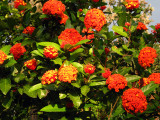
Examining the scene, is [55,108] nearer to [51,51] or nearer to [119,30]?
[51,51]

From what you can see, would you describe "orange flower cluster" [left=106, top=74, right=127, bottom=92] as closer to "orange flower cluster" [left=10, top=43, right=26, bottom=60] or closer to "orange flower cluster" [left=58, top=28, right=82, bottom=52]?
"orange flower cluster" [left=58, top=28, right=82, bottom=52]

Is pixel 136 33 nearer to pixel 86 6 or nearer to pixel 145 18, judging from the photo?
pixel 86 6

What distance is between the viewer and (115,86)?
7.03 feet

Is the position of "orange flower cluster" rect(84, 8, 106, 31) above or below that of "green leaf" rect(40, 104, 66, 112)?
above

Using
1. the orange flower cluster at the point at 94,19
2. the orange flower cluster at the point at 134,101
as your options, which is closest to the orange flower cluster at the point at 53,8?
the orange flower cluster at the point at 94,19

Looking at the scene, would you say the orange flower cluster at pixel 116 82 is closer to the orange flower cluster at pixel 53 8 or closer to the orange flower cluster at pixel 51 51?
the orange flower cluster at pixel 51 51

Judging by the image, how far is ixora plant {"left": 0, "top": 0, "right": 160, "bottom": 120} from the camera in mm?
2053

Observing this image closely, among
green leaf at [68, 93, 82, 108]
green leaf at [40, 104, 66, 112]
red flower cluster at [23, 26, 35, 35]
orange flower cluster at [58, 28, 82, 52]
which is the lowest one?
green leaf at [40, 104, 66, 112]

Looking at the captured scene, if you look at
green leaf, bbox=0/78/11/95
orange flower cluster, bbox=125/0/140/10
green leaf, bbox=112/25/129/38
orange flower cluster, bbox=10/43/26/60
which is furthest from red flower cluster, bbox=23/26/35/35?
orange flower cluster, bbox=125/0/140/10

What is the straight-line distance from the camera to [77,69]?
6.81ft

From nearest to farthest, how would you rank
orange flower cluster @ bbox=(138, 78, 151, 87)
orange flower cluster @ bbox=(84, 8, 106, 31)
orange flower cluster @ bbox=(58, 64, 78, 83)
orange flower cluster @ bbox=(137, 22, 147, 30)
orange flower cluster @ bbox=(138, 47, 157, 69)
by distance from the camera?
orange flower cluster @ bbox=(58, 64, 78, 83), orange flower cluster @ bbox=(84, 8, 106, 31), orange flower cluster @ bbox=(138, 47, 157, 69), orange flower cluster @ bbox=(138, 78, 151, 87), orange flower cluster @ bbox=(137, 22, 147, 30)

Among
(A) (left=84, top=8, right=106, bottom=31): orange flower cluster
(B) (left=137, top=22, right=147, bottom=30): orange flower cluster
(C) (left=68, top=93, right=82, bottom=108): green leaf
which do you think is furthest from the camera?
(B) (left=137, top=22, right=147, bottom=30): orange flower cluster

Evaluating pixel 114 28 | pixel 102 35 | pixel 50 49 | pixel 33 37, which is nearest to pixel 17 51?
pixel 33 37

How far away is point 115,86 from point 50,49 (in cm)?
81
